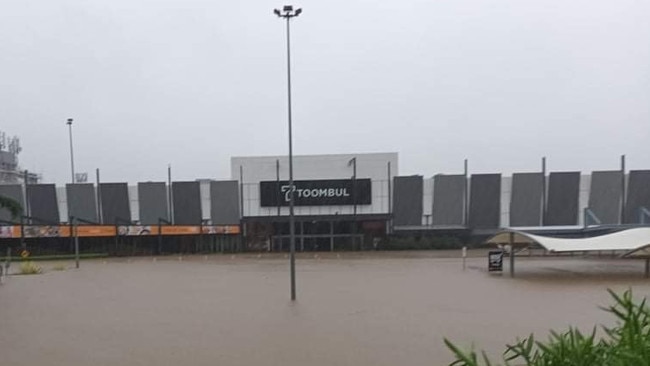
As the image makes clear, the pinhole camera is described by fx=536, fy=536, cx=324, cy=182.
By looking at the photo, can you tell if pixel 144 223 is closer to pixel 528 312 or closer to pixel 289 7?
pixel 289 7

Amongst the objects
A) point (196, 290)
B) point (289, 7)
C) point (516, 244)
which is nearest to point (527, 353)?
point (289, 7)

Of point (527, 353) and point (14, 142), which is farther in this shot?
point (14, 142)

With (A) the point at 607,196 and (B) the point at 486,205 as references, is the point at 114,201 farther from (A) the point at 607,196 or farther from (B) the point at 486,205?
(A) the point at 607,196

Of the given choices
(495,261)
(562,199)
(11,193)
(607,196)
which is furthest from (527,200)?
(11,193)

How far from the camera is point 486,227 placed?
170ft

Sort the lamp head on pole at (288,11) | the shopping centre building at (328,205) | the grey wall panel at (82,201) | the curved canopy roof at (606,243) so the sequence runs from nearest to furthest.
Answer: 1. the lamp head on pole at (288,11)
2. the curved canopy roof at (606,243)
3. the shopping centre building at (328,205)
4. the grey wall panel at (82,201)

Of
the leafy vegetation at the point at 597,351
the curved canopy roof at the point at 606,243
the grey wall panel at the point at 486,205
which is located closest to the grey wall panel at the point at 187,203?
the grey wall panel at the point at 486,205

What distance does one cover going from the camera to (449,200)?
52812 mm

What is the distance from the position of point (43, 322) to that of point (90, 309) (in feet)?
7.89

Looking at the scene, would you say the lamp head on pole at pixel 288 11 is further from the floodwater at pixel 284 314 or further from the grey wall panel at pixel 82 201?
the grey wall panel at pixel 82 201

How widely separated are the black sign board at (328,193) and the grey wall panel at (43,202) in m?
22.1

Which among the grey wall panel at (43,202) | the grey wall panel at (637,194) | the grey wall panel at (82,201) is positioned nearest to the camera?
the grey wall panel at (637,194)

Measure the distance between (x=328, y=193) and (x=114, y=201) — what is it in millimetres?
21272

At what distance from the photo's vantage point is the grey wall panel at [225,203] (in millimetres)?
52625
